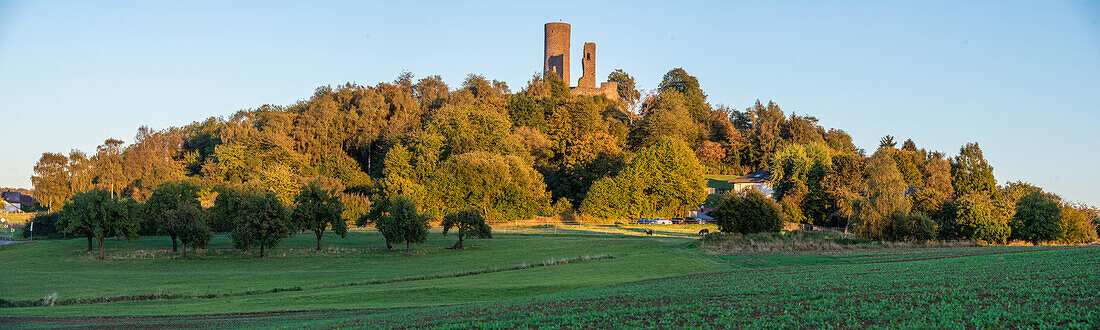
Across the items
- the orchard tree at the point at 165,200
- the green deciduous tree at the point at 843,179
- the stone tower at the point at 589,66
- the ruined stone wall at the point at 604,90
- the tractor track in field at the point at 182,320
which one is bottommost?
the tractor track in field at the point at 182,320

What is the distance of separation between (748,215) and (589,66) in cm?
9338

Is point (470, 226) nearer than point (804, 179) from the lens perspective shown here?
Yes

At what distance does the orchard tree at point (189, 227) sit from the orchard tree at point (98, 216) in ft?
9.41

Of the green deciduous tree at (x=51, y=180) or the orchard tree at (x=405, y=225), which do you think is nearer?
the orchard tree at (x=405, y=225)

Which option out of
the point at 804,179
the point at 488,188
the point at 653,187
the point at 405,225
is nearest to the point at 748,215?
the point at 405,225

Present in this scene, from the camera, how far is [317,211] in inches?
2376

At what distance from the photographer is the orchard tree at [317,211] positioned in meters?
59.8

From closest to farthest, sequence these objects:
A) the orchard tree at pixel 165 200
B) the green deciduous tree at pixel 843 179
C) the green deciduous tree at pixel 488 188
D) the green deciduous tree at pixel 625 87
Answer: the orchard tree at pixel 165 200 < the green deciduous tree at pixel 843 179 < the green deciduous tree at pixel 488 188 < the green deciduous tree at pixel 625 87

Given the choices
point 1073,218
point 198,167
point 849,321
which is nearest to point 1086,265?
point 849,321

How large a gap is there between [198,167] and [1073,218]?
328 ft

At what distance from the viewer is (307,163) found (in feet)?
320

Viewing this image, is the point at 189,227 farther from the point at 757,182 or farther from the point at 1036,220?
the point at 757,182

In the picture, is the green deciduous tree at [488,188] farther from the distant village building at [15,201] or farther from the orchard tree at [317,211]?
the distant village building at [15,201]

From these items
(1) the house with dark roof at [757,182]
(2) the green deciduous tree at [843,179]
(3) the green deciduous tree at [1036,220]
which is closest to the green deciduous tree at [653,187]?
(1) the house with dark roof at [757,182]
